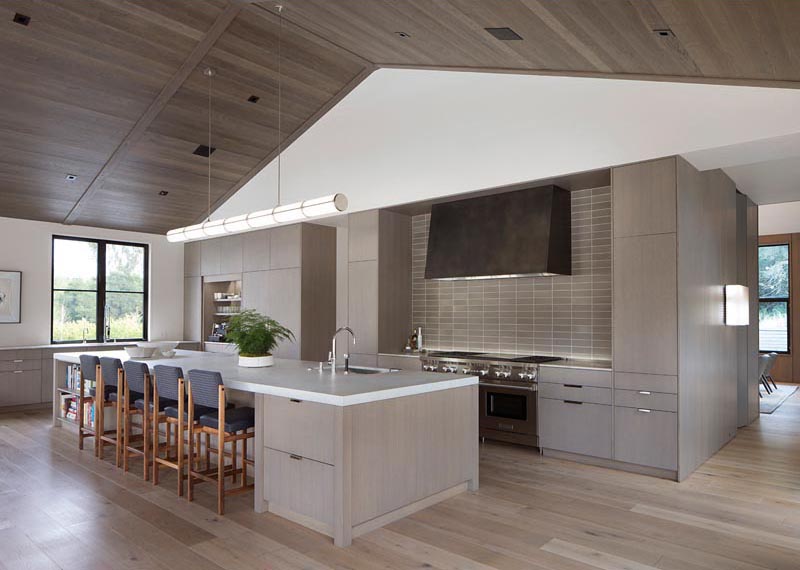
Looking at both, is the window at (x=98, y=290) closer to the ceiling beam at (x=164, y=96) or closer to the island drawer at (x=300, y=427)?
the ceiling beam at (x=164, y=96)

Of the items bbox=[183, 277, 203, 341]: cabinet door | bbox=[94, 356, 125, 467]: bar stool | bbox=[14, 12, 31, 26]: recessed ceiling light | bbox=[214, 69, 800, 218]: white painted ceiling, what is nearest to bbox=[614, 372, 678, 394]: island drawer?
bbox=[214, 69, 800, 218]: white painted ceiling

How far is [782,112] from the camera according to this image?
386cm

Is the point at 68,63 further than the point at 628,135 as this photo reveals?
Yes

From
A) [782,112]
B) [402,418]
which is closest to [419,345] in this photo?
[402,418]

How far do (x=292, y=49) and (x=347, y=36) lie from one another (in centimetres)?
67

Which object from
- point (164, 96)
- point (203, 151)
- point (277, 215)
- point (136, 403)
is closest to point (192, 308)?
point (203, 151)

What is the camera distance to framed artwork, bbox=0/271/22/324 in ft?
25.0

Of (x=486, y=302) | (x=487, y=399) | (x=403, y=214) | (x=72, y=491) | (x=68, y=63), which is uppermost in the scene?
(x=68, y=63)

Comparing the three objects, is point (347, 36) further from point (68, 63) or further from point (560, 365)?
point (560, 365)

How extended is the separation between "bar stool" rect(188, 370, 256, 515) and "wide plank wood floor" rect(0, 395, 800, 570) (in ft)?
0.54

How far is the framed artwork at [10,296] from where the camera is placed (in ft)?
25.0

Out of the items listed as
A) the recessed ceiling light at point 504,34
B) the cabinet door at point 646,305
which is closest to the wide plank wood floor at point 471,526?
the cabinet door at point 646,305

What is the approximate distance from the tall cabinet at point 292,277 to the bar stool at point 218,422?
3475 millimetres

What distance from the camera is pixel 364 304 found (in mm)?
6617
